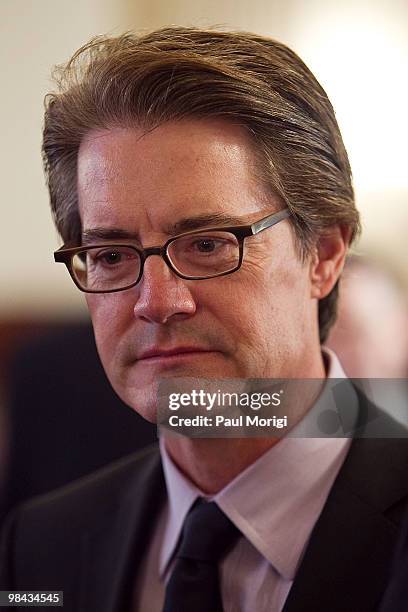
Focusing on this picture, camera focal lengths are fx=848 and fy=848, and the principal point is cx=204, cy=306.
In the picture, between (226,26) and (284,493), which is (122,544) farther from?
(226,26)

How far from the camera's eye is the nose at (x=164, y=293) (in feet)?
2.91

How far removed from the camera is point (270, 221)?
91cm

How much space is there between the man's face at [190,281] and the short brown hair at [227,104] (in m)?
0.02

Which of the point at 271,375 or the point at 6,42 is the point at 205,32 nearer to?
the point at 6,42

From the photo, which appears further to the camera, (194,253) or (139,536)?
(139,536)

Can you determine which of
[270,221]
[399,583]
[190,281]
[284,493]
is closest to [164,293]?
[190,281]

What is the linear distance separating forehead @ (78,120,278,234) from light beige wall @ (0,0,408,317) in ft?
0.49

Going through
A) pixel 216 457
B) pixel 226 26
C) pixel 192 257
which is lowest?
pixel 216 457

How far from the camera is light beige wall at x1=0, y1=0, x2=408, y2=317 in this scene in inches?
38.5

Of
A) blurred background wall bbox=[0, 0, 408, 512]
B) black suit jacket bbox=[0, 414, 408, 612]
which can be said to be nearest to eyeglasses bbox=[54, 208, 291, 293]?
blurred background wall bbox=[0, 0, 408, 512]

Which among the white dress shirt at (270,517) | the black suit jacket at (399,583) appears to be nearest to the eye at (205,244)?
the white dress shirt at (270,517)

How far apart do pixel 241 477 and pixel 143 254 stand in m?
0.28

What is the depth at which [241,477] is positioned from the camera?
959mm

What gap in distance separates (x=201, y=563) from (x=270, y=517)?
3.6 inches
